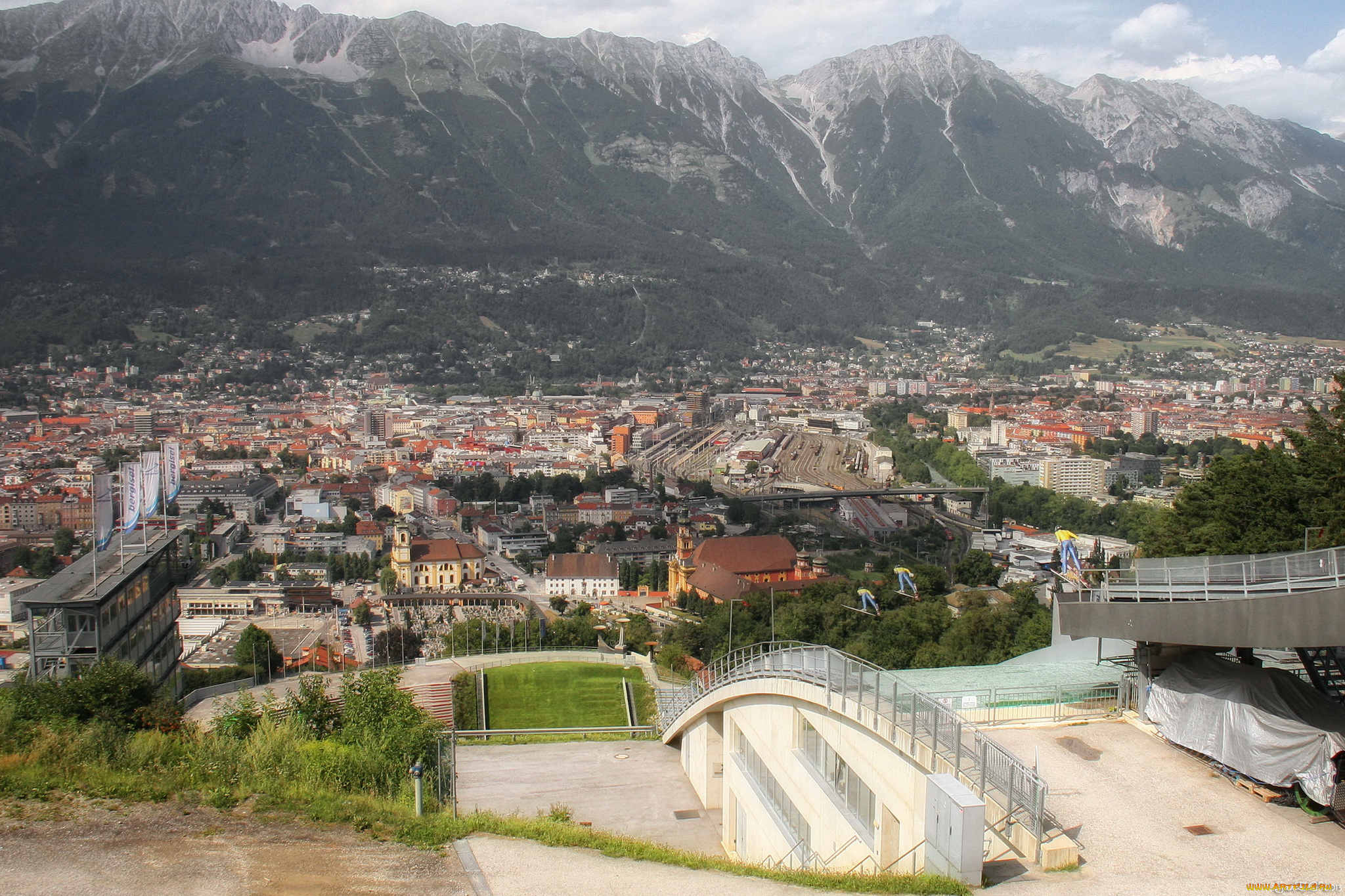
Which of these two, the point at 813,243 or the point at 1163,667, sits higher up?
the point at 813,243

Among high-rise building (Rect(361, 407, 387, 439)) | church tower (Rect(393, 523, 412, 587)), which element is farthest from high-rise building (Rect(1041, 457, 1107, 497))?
high-rise building (Rect(361, 407, 387, 439))

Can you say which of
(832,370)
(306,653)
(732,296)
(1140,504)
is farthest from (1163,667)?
(732,296)

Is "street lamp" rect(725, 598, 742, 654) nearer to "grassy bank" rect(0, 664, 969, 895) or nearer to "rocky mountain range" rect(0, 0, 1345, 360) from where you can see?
"grassy bank" rect(0, 664, 969, 895)

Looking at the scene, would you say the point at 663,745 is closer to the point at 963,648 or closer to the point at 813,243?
the point at 963,648

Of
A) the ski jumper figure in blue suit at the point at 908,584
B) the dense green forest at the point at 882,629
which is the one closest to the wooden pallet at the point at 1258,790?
the dense green forest at the point at 882,629

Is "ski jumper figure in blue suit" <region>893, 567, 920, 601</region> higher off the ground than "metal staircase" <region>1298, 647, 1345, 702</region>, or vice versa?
"metal staircase" <region>1298, 647, 1345, 702</region>

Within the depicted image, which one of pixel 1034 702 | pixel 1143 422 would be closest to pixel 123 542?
pixel 1034 702

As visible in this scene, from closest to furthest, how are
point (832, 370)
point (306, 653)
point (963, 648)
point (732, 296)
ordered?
point (963, 648), point (306, 653), point (832, 370), point (732, 296)

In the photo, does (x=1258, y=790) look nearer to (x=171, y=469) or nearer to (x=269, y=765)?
(x=269, y=765)
